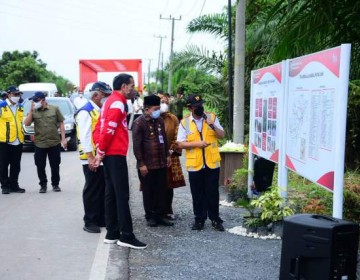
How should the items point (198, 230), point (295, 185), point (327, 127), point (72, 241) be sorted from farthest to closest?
point (295, 185) < point (198, 230) < point (72, 241) < point (327, 127)

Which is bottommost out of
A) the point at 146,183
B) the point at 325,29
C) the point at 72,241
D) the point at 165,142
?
the point at 72,241

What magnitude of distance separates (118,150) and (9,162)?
4867 millimetres

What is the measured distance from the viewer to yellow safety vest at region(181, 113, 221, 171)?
7098 mm

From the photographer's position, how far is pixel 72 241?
21.9ft

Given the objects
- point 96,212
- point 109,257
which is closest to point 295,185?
point 96,212

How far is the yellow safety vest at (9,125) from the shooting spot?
33.1 ft

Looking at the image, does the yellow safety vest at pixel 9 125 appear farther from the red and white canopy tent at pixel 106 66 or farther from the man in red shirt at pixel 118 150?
the red and white canopy tent at pixel 106 66

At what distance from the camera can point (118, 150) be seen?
621 centimetres

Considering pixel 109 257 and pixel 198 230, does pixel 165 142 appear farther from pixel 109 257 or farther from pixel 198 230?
pixel 109 257

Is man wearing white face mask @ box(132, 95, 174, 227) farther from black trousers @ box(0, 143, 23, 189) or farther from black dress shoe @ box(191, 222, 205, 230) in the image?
black trousers @ box(0, 143, 23, 189)

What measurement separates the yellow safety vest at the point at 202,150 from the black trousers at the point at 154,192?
574mm

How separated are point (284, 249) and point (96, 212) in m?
3.79

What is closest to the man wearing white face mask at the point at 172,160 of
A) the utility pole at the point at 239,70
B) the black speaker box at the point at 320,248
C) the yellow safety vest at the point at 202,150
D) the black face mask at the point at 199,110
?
the yellow safety vest at the point at 202,150

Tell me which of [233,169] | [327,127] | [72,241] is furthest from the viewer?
[233,169]
